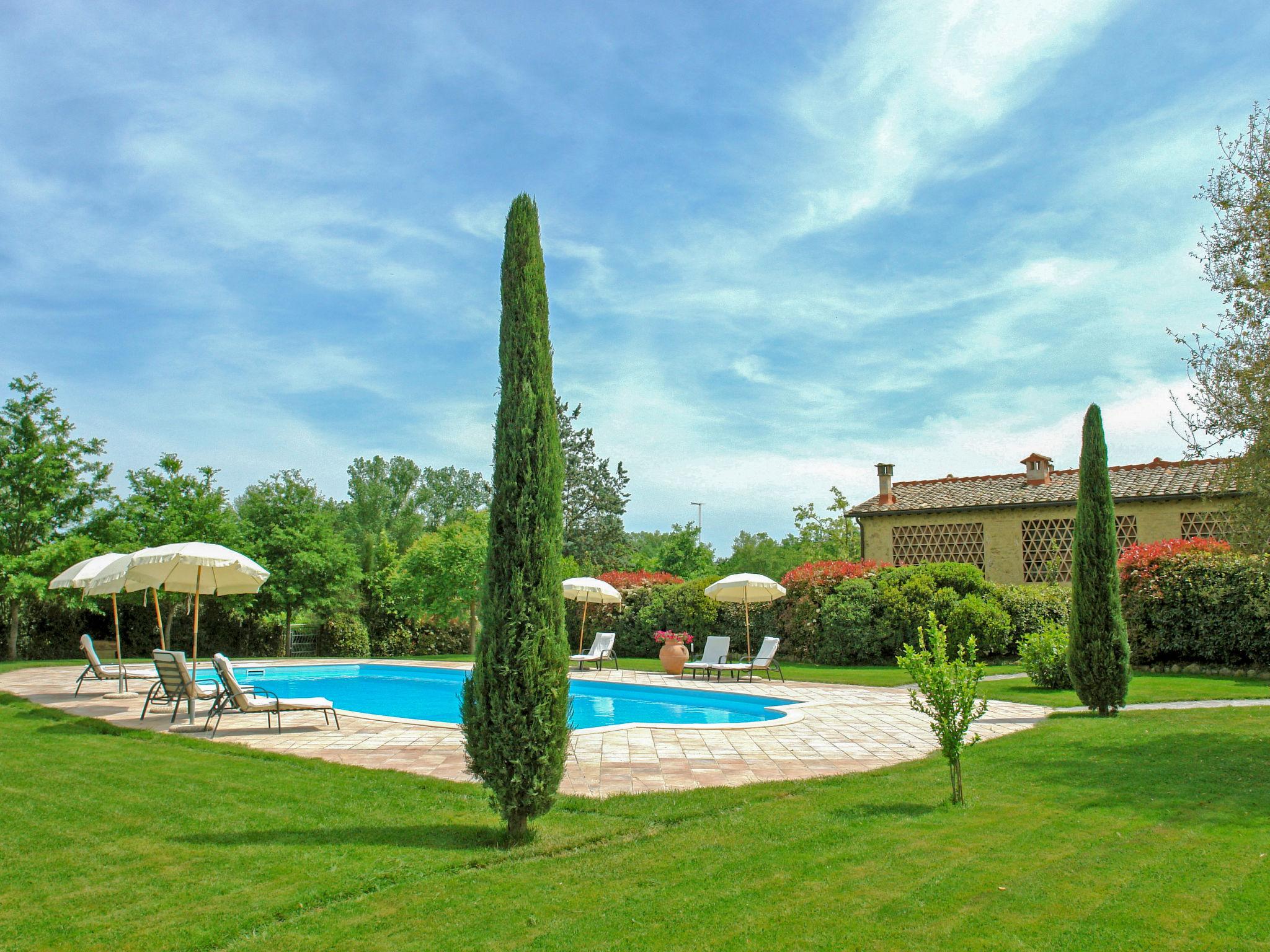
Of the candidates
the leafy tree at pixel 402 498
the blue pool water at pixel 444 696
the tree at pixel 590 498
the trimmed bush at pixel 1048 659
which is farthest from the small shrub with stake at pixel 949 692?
the tree at pixel 590 498

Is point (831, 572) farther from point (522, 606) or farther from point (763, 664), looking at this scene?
point (522, 606)

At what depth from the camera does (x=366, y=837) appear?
17.0ft

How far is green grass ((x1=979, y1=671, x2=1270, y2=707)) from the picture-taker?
1227cm

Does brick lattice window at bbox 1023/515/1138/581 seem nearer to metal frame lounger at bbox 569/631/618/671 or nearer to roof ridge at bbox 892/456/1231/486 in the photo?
roof ridge at bbox 892/456/1231/486

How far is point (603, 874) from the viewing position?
14.8 feet

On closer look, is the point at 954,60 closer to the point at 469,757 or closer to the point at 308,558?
the point at 469,757

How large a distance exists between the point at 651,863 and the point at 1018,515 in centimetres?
2474

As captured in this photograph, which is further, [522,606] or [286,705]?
[286,705]

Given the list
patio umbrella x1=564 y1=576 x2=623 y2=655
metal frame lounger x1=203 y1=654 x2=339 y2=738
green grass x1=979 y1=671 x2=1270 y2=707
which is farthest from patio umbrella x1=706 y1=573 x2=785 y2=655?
metal frame lounger x1=203 y1=654 x2=339 y2=738

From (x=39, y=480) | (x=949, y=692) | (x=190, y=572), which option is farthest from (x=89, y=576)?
(x=949, y=692)

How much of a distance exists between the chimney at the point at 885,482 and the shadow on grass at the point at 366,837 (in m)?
26.2

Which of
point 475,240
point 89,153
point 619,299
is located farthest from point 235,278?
point 619,299

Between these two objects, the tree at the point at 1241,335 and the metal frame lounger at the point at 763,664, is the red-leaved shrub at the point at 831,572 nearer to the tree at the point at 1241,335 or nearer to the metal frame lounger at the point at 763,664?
the metal frame lounger at the point at 763,664

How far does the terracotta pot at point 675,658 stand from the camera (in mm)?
18391
